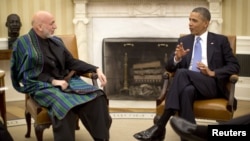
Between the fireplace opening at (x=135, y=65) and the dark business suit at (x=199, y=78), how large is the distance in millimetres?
1542

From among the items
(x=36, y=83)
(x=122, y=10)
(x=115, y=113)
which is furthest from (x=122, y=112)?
(x=36, y=83)

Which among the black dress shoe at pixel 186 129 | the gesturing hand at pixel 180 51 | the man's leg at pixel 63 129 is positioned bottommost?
the man's leg at pixel 63 129

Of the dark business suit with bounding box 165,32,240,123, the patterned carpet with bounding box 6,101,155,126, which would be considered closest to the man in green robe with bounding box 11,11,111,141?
the dark business suit with bounding box 165,32,240,123

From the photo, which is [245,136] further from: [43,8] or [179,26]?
[43,8]

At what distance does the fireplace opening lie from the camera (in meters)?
5.65

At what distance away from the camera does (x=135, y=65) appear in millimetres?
5723

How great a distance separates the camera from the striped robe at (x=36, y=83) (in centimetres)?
355

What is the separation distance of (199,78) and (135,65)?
199 centimetres

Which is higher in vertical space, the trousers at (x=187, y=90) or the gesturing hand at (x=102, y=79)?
the gesturing hand at (x=102, y=79)

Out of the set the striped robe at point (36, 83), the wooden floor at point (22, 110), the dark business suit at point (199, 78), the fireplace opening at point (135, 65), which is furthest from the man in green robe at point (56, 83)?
the fireplace opening at point (135, 65)

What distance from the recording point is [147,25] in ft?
18.6

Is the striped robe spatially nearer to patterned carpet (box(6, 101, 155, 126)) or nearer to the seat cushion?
the seat cushion

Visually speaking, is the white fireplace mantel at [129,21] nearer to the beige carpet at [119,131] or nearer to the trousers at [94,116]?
the beige carpet at [119,131]

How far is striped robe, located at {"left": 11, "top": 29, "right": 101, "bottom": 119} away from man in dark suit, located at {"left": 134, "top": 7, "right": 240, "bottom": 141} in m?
0.62
